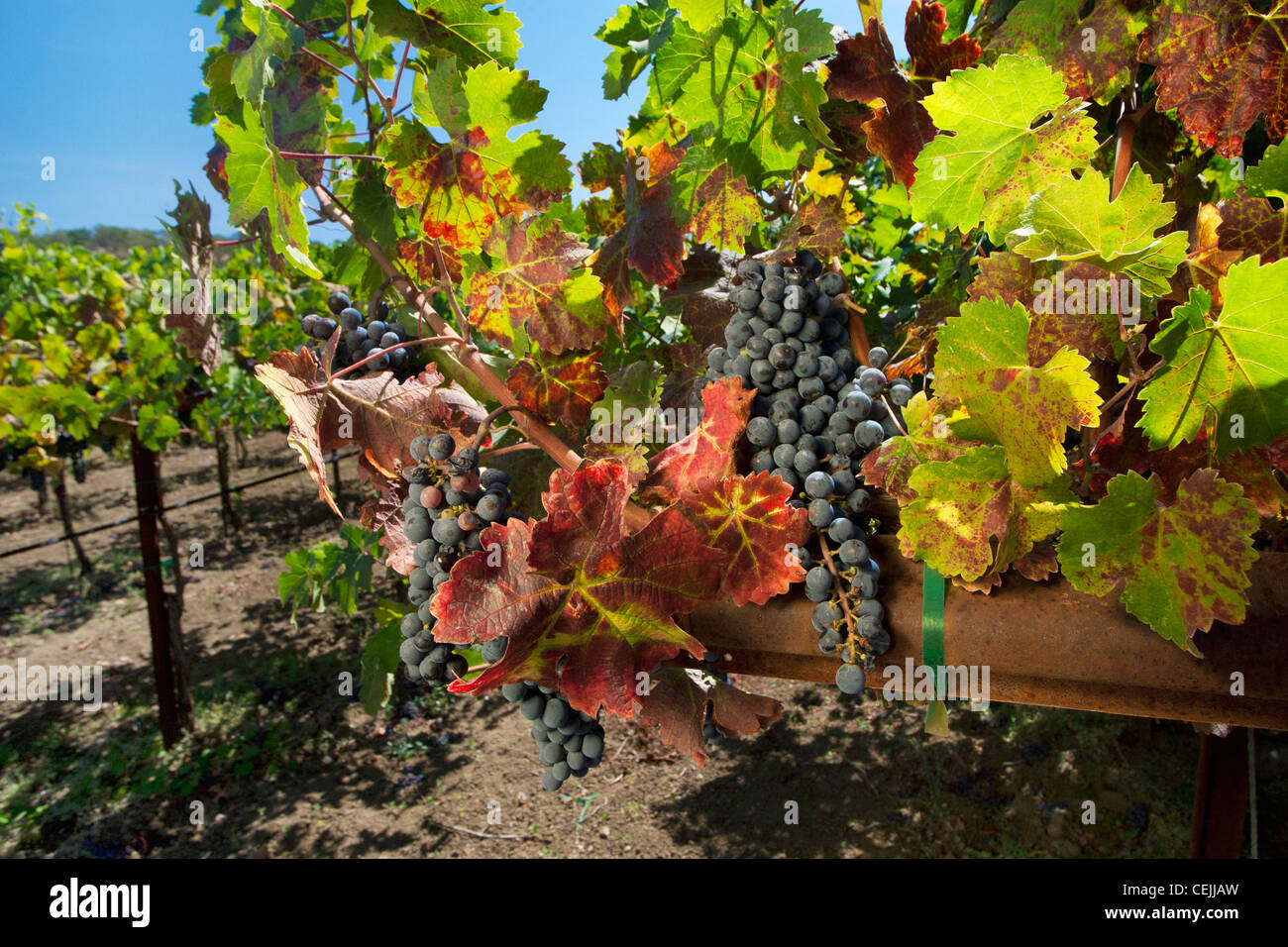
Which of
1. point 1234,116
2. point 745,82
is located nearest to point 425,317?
point 745,82

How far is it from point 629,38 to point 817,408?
1.08m

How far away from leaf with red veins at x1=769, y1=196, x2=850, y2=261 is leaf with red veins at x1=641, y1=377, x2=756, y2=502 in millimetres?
258

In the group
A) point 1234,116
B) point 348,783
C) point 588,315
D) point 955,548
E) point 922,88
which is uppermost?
point 922,88

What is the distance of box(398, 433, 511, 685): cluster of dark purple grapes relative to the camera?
0.93 m

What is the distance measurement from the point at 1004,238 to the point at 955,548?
1.25 ft

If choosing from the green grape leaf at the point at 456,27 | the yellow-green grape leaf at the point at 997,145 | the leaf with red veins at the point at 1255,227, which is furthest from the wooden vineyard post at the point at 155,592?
the leaf with red veins at the point at 1255,227

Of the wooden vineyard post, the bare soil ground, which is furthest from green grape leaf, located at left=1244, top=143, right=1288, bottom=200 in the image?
the wooden vineyard post

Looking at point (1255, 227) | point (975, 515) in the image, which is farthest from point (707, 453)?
point (1255, 227)

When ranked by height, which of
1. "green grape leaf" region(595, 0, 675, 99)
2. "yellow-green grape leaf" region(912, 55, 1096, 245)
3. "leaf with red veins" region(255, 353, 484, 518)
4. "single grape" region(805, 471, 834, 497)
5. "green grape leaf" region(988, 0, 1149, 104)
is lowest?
"single grape" region(805, 471, 834, 497)

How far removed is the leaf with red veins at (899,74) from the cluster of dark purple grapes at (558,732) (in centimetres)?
85

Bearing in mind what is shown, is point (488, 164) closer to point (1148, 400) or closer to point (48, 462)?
point (1148, 400)

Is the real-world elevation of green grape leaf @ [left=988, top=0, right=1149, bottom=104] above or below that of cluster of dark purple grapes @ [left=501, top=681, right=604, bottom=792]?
above

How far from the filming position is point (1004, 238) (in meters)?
0.89

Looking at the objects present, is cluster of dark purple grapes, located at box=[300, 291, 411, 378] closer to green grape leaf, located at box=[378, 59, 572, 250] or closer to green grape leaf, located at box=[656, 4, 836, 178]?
green grape leaf, located at box=[378, 59, 572, 250]
